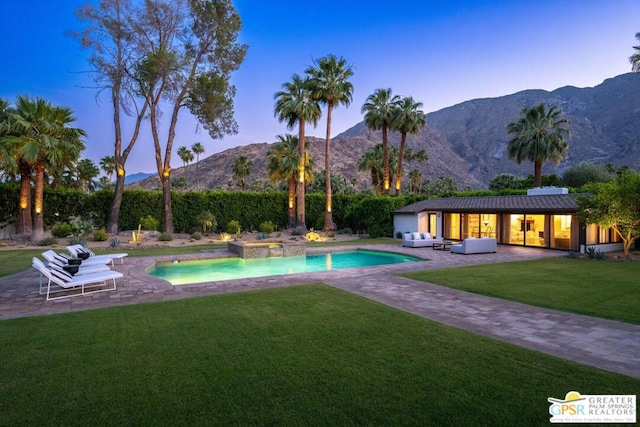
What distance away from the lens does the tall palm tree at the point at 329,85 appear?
2630 centimetres

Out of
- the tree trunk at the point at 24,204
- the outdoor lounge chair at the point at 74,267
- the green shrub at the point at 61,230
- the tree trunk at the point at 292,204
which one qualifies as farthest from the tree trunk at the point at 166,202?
the outdoor lounge chair at the point at 74,267

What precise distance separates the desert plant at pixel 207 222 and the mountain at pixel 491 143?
52130mm

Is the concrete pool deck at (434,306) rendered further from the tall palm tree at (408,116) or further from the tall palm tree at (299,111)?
the tall palm tree at (408,116)

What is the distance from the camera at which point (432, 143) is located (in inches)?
3878

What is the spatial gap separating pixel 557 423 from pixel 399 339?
210 centimetres

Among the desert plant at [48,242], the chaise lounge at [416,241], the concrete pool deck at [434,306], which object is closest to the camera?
the concrete pool deck at [434,306]

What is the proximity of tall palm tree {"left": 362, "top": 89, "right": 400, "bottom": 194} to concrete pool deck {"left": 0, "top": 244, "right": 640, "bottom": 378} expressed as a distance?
66.1 ft

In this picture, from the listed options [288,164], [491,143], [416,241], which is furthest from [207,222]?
[491,143]

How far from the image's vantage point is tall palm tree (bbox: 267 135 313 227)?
2631 centimetres

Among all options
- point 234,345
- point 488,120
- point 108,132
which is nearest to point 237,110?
point 108,132

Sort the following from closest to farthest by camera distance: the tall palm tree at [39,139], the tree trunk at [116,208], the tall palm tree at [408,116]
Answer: the tall palm tree at [39,139] < the tree trunk at [116,208] < the tall palm tree at [408,116]

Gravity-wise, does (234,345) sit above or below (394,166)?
below

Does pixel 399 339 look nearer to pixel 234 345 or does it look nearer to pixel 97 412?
pixel 234 345

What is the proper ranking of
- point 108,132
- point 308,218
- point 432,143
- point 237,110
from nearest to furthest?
point 108,132 → point 237,110 → point 308,218 → point 432,143
